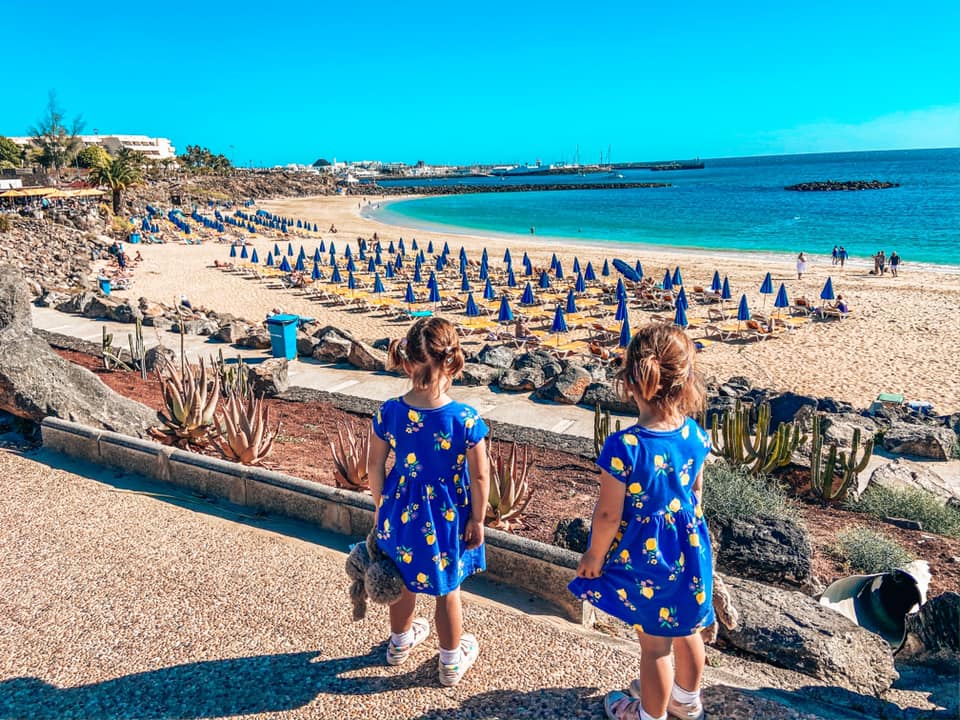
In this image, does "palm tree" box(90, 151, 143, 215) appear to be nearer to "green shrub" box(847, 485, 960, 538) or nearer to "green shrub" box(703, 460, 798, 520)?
"green shrub" box(703, 460, 798, 520)

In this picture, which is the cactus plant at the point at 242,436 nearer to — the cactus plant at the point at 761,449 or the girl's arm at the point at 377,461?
the girl's arm at the point at 377,461

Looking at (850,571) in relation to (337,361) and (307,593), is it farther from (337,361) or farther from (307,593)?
(337,361)

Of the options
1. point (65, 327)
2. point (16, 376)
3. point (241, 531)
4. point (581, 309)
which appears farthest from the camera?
point (581, 309)

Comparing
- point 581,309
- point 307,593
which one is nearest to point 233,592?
point 307,593

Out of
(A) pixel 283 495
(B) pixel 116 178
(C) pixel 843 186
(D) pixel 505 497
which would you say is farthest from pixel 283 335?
(C) pixel 843 186

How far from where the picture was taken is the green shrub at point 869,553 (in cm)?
469

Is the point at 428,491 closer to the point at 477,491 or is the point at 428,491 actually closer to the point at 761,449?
the point at 477,491

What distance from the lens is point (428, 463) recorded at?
2855 millimetres

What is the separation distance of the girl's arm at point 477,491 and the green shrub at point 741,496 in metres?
2.42

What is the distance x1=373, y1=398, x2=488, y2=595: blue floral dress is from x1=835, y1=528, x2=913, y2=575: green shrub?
317 centimetres

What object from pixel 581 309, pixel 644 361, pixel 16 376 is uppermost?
pixel 644 361

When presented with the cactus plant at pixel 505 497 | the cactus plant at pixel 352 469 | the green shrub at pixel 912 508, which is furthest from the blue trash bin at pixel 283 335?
the green shrub at pixel 912 508

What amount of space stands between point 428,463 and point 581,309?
18532 mm

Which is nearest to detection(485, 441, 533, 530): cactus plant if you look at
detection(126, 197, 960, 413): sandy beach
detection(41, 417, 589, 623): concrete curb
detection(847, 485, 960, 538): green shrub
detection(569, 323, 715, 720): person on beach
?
detection(41, 417, 589, 623): concrete curb
